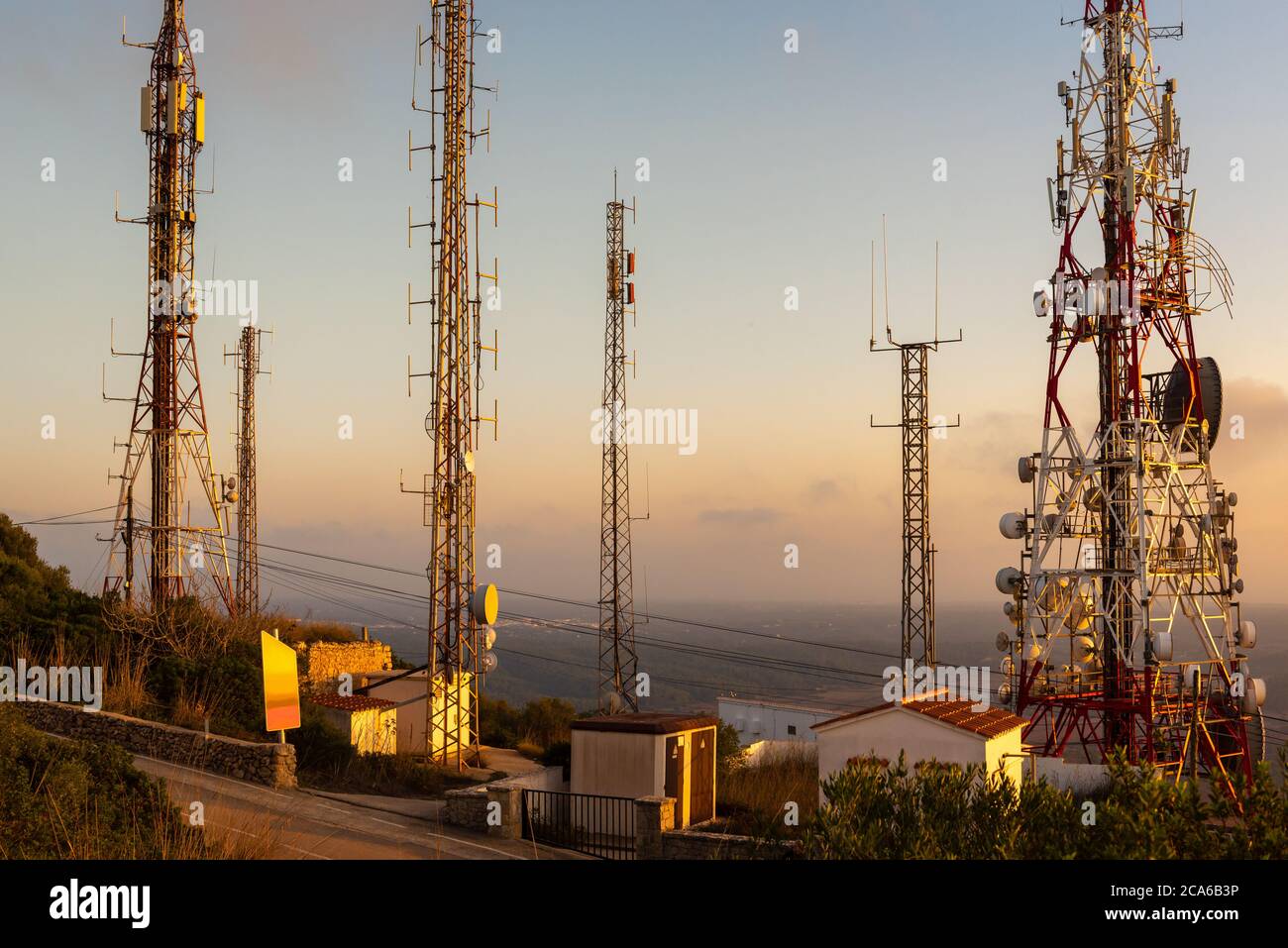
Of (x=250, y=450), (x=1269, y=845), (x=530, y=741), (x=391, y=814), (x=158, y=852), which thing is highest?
(x=250, y=450)

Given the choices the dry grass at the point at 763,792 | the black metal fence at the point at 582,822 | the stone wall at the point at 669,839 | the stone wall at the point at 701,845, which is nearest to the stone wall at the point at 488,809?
the black metal fence at the point at 582,822

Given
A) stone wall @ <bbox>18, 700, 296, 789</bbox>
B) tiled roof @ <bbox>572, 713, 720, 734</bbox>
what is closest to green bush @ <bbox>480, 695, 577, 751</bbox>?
tiled roof @ <bbox>572, 713, 720, 734</bbox>

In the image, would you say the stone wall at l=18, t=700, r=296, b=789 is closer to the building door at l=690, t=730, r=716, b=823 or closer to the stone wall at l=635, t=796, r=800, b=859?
the stone wall at l=635, t=796, r=800, b=859

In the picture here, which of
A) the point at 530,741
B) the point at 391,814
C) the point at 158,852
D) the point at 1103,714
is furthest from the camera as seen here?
the point at 530,741

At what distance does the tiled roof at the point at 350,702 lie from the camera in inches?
1142

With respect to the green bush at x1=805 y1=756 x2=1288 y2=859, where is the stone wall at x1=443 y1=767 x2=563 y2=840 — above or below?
below

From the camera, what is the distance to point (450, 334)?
29094 mm

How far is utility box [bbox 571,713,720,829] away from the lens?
76.0 feet

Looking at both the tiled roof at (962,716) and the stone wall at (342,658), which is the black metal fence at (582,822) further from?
the stone wall at (342,658)

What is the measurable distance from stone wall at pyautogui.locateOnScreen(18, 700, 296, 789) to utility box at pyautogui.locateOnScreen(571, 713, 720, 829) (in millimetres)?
5774
